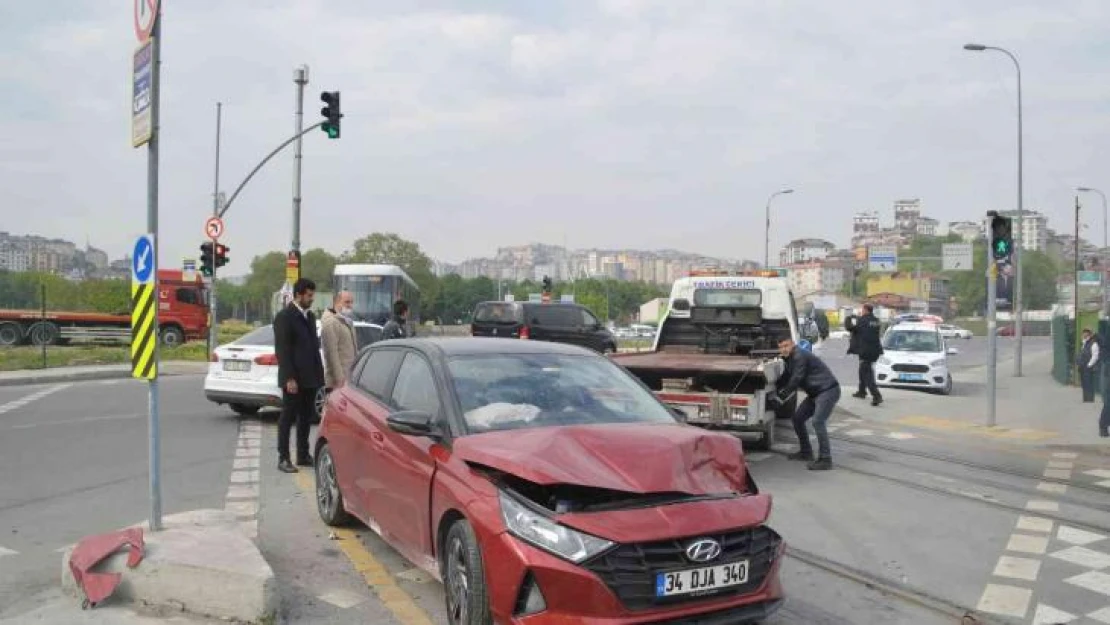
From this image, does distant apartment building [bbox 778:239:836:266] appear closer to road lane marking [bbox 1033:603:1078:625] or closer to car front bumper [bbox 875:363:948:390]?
car front bumper [bbox 875:363:948:390]

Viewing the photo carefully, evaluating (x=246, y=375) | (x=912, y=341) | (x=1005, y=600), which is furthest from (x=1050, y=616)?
(x=912, y=341)

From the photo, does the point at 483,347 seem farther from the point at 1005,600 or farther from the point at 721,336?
the point at 721,336

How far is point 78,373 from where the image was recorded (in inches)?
851

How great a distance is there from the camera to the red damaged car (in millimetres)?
3910

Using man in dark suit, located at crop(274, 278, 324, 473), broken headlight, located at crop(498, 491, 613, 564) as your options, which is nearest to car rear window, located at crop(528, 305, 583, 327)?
man in dark suit, located at crop(274, 278, 324, 473)

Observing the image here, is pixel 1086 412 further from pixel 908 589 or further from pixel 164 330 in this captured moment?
pixel 164 330

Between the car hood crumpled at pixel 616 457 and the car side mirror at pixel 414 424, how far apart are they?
21 centimetres

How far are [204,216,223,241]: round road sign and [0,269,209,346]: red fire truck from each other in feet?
22.7

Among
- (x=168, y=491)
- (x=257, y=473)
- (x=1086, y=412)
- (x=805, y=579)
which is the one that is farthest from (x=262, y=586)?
(x=1086, y=412)

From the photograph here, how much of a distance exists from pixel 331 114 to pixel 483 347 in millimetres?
17343

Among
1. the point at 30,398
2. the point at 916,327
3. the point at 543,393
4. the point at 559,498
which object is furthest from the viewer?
the point at 916,327

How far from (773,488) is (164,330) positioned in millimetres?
33606

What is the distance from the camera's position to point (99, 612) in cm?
492

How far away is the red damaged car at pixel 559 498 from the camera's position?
391 cm
